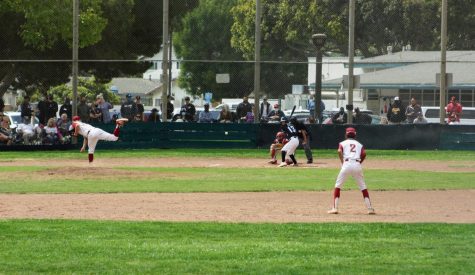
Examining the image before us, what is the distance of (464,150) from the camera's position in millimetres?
39719

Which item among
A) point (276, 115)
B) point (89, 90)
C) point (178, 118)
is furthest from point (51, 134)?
point (89, 90)

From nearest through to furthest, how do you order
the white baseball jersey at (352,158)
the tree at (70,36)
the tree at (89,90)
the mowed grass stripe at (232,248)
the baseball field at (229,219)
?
the mowed grass stripe at (232,248) < the baseball field at (229,219) < the white baseball jersey at (352,158) < the tree at (70,36) < the tree at (89,90)

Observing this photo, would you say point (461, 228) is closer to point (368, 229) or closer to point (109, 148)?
point (368, 229)

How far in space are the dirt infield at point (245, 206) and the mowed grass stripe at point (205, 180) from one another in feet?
4.20

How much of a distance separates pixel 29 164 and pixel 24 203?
1129cm

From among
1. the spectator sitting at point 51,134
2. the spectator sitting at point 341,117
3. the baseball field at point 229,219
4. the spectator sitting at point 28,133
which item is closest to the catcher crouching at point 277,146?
the baseball field at point 229,219

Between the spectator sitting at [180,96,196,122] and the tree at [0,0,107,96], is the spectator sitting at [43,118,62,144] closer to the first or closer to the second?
the tree at [0,0,107,96]

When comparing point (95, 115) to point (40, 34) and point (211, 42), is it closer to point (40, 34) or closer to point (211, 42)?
point (40, 34)

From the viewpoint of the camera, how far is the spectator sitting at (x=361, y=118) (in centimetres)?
4134

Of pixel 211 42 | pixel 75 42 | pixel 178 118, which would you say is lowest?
pixel 178 118

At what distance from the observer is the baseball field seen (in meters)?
13.2

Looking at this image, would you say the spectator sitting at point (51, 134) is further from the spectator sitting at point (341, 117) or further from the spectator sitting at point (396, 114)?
the spectator sitting at point (396, 114)

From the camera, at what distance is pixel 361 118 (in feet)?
138

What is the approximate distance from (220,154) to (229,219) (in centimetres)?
1944
